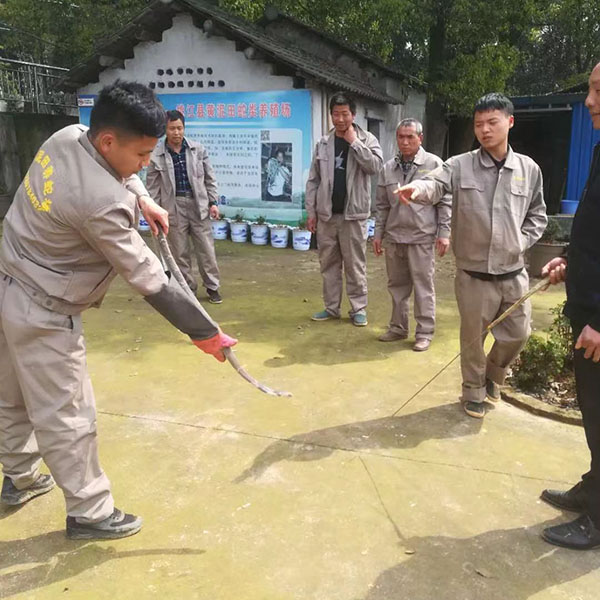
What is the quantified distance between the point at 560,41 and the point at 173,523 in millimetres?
20834

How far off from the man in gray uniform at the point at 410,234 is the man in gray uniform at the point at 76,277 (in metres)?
2.73

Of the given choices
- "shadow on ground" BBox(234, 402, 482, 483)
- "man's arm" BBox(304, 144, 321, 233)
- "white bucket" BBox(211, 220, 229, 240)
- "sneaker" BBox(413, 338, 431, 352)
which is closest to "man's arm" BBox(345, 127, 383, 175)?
"man's arm" BBox(304, 144, 321, 233)

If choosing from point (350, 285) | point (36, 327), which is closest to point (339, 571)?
point (36, 327)

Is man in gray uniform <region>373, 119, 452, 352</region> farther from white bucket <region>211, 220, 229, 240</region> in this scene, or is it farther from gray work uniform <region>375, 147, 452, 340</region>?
white bucket <region>211, 220, 229, 240</region>

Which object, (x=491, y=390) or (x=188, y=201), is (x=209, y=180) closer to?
(x=188, y=201)

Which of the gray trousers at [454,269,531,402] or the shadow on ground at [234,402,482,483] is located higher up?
the gray trousers at [454,269,531,402]

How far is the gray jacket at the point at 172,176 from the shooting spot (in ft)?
19.3

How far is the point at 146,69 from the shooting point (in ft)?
33.4

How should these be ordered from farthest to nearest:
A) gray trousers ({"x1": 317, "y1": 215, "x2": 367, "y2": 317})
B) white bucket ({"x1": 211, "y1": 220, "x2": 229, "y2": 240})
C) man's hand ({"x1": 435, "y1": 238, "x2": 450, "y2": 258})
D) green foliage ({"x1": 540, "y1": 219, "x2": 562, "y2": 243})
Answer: white bucket ({"x1": 211, "y1": 220, "x2": 229, "y2": 240}) → green foliage ({"x1": 540, "y1": 219, "x2": 562, "y2": 243}) → gray trousers ({"x1": 317, "y1": 215, "x2": 367, "y2": 317}) → man's hand ({"x1": 435, "y1": 238, "x2": 450, "y2": 258})

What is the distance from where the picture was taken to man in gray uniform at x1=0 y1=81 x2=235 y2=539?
2.23m

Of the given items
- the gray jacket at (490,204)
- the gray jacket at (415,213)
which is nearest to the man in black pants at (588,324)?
the gray jacket at (490,204)

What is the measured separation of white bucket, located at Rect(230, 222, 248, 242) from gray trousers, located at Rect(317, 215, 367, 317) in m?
4.43

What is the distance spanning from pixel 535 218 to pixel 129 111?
7.98ft

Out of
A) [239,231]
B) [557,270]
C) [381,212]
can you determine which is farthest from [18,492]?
[239,231]
